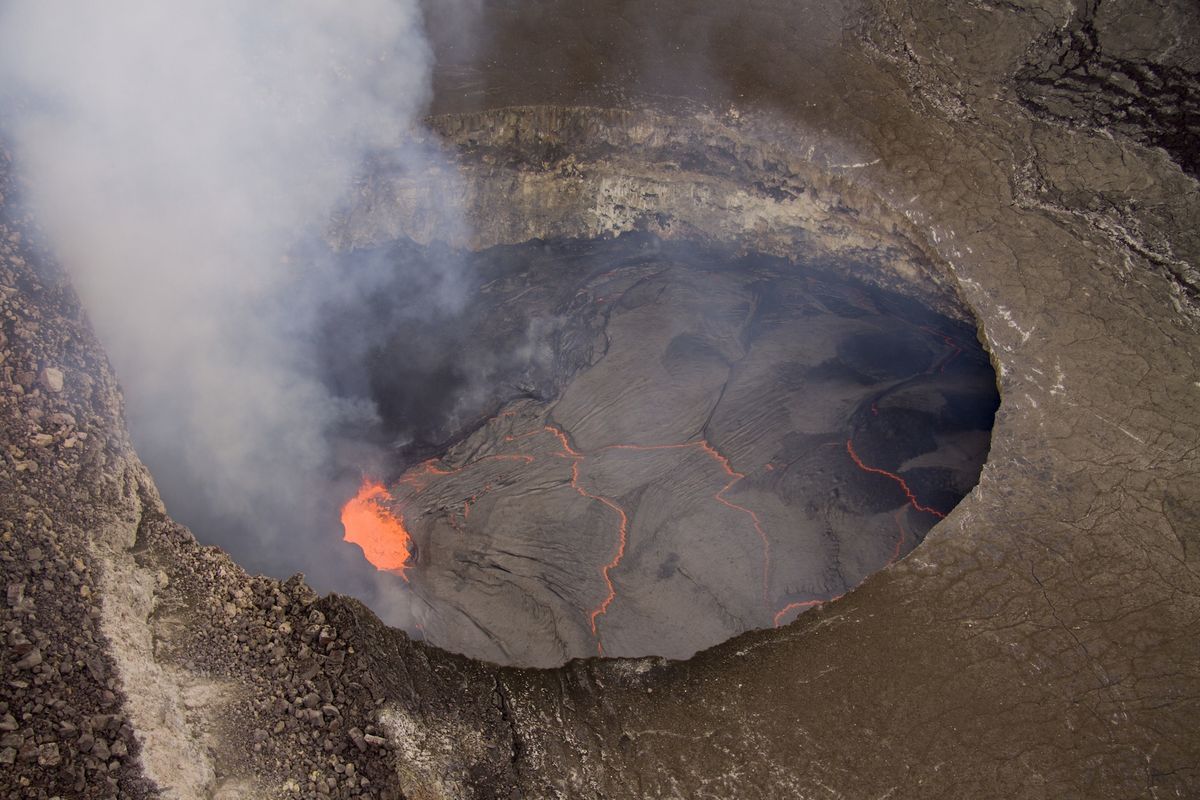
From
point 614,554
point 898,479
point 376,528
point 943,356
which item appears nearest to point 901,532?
point 898,479

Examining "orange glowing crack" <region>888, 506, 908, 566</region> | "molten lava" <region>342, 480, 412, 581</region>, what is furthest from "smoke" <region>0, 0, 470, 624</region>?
"orange glowing crack" <region>888, 506, 908, 566</region>

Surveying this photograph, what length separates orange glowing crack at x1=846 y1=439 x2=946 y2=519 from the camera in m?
10.2

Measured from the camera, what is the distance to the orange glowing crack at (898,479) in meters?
10.2

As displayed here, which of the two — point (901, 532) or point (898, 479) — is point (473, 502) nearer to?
point (901, 532)

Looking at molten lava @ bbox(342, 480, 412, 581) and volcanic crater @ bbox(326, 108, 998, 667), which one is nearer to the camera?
volcanic crater @ bbox(326, 108, 998, 667)

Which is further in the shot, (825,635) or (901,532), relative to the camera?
(901,532)

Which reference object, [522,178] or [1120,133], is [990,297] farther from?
[522,178]

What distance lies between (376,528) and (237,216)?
4.20m

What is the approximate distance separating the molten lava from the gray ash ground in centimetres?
14

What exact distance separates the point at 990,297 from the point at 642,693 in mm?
5499

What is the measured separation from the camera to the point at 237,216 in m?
9.91

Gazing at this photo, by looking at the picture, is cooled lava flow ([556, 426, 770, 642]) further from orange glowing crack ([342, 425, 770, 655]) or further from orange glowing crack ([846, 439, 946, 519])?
orange glowing crack ([846, 439, 946, 519])

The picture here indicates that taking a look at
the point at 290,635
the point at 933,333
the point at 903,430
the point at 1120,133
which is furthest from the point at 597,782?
the point at 1120,133

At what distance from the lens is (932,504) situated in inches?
403
